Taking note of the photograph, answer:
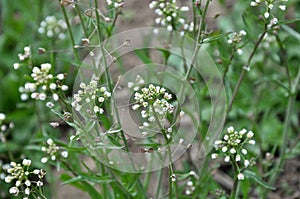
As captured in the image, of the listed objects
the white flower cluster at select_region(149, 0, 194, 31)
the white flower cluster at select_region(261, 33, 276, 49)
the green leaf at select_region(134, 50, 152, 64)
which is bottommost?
the white flower cluster at select_region(261, 33, 276, 49)

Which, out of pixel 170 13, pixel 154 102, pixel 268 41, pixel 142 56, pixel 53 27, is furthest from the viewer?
pixel 53 27

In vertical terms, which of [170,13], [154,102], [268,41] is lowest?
[268,41]

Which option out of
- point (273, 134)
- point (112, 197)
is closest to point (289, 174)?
point (273, 134)

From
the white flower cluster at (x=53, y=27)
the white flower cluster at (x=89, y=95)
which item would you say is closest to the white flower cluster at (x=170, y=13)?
the white flower cluster at (x=89, y=95)

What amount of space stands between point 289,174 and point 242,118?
0.55 meters

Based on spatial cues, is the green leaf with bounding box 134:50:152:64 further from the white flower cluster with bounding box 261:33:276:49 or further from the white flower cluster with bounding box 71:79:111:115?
the white flower cluster with bounding box 261:33:276:49

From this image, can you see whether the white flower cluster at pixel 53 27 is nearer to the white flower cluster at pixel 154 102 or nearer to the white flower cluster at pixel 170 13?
the white flower cluster at pixel 170 13

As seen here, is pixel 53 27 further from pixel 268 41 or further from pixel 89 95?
pixel 89 95

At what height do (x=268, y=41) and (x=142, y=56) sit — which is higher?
(x=142, y=56)

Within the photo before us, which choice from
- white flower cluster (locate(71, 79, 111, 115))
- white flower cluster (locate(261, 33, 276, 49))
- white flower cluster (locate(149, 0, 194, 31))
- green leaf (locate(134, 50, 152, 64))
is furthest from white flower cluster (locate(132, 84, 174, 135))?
white flower cluster (locate(261, 33, 276, 49))

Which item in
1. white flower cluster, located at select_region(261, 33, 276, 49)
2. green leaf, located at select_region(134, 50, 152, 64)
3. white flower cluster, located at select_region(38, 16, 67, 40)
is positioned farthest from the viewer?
white flower cluster, located at select_region(38, 16, 67, 40)

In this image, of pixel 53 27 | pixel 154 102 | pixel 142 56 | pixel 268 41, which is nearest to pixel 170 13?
pixel 142 56

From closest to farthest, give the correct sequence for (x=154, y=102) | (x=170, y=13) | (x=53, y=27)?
1. (x=154, y=102)
2. (x=170, y=13)
3. (x=53, y=27)

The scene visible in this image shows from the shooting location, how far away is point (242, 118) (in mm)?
4387
